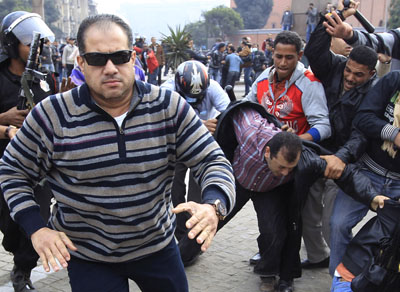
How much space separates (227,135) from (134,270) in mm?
1916

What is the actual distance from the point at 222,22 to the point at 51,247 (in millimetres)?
98649

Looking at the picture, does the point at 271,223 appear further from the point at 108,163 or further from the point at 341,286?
the point at 108,163

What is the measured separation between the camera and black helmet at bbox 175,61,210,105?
467 cm

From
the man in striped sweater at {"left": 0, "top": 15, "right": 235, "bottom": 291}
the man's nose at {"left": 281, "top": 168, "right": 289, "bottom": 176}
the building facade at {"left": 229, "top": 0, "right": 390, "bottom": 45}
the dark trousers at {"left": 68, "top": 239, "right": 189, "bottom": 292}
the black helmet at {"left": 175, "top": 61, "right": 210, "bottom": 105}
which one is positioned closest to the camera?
the man in striped sweater at {"left": 0, "top": 15, "right": 235, "bottom": 291}

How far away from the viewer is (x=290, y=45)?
4312 mm

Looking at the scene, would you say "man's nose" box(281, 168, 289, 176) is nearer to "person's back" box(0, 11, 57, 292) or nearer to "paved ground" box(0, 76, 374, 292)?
"paved ground" box(0, 76, 374, 292)

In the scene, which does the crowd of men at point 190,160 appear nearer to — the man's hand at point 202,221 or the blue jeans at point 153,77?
the man's hand at point 202,221

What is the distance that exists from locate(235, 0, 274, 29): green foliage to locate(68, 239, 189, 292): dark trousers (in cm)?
10975

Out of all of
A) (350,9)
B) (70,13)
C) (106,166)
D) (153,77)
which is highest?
(350,9)

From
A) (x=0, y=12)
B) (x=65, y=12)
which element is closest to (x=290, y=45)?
Answer: (x=0, y=12)

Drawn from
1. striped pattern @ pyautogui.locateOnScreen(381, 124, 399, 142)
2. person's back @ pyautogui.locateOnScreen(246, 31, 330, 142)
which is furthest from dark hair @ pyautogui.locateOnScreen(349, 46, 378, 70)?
striped pattern @ pyautogui.locateOnScreen(381, 124, 399, 142)

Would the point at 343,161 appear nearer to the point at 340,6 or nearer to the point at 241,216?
the point at 340,6

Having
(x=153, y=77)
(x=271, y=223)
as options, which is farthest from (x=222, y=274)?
(x=153, y=77)

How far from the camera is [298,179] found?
378 centimetres
